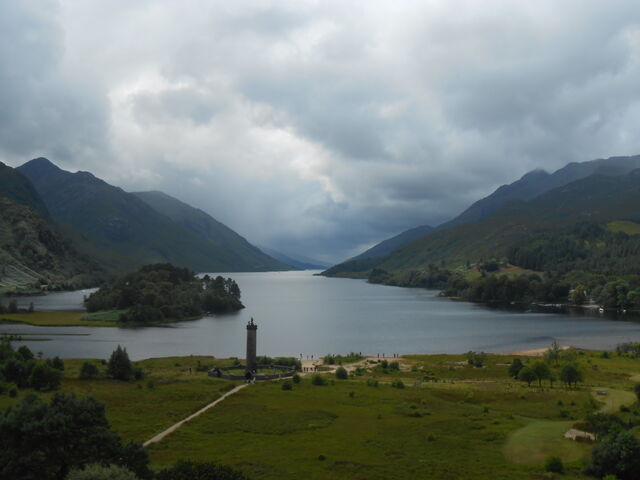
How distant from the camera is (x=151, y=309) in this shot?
600 feet

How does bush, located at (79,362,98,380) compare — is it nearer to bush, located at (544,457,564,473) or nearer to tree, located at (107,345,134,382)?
tree, located at (107,345,134,382)

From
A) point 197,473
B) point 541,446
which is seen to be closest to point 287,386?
point 541,446

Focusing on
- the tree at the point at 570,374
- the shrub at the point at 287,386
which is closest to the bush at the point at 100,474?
the shrub at the point at 287,386

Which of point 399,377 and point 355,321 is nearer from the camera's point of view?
point 399,377

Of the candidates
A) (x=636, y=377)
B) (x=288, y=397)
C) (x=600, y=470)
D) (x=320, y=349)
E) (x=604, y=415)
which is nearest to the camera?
(x=600, y=470)

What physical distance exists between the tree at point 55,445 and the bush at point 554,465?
28.2 m

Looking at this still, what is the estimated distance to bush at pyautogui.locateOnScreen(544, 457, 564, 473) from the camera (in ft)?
A: 131

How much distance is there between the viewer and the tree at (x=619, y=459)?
3831 cm

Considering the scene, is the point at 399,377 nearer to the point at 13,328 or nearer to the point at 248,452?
the point at 248,452

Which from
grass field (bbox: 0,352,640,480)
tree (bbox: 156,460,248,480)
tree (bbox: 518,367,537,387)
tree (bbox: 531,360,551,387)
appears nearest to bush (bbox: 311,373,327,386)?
grass field (bbox: 0,352,640,480)

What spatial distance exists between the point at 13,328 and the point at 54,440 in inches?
5488

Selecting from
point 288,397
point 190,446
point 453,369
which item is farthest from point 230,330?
point 190,446

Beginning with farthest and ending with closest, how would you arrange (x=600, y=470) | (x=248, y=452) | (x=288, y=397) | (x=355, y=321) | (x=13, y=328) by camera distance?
1. (x=355, y=321)
2. (x=13, y=328)
3. (x=288, y=397)
4. (x=248, y=452)
5. (x=600, y=470)

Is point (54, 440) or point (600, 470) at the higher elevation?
point (54, 440)
